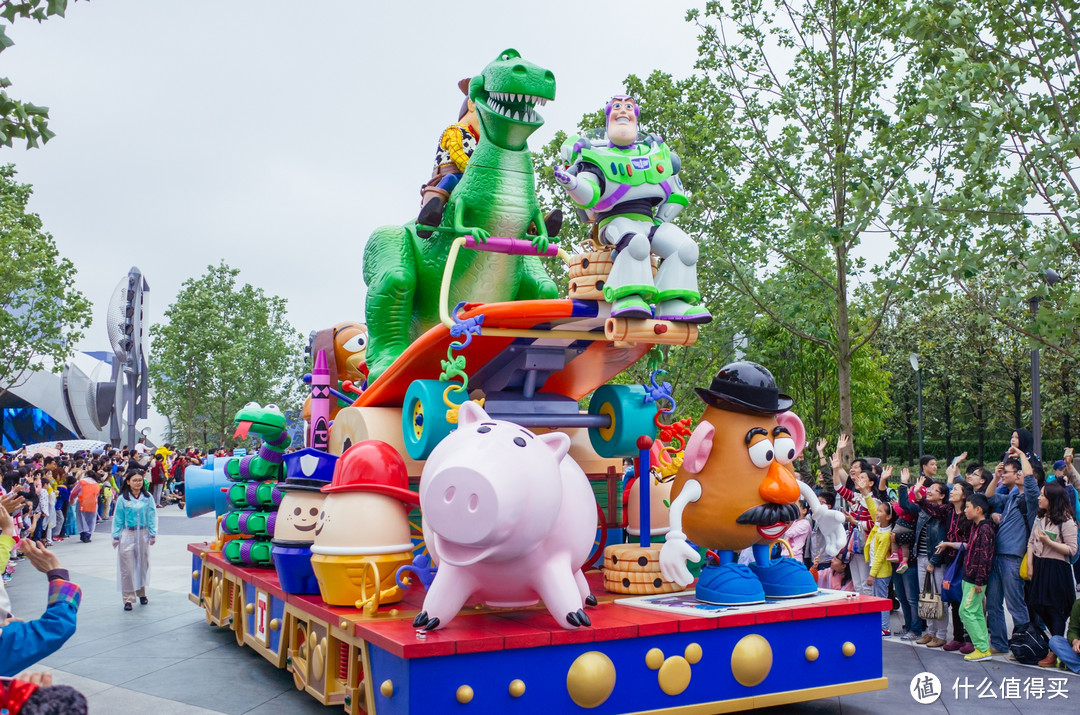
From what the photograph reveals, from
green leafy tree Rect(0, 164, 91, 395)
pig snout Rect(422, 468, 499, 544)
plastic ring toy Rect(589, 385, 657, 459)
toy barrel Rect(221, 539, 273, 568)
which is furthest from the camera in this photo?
green leafy tree Rect(0, 164, 91, 395)

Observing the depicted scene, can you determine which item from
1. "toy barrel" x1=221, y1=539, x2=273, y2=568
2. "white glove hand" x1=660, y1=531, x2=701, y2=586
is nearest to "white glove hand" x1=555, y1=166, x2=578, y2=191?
"white glove hand" x1=660, y1=531, x2=701, y2=586

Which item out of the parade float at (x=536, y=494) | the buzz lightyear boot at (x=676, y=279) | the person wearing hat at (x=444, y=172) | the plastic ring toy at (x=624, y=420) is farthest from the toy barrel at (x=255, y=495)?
the buzz lightyear boot at (x=676, y=279)

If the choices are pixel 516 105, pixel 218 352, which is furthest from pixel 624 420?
pixel 218 352

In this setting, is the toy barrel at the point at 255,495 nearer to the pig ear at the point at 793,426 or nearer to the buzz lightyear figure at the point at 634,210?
the buzz lightyear figure at the point at 634,210

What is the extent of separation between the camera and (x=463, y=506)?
15.6 ft

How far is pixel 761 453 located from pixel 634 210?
69.4 inches

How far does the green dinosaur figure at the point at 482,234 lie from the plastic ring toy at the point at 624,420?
1199 millimetres

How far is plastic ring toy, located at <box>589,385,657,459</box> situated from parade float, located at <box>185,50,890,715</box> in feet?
0.06

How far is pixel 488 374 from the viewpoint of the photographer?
22.5ft

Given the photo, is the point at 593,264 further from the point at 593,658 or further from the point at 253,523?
the point at 253,523

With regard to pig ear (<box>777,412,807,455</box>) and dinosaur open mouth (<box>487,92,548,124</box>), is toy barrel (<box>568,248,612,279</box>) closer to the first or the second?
dinosaur open mouth (<box>487,92,548,124</box>)

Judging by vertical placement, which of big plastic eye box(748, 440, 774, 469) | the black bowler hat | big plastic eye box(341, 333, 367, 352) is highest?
big plastic eye box(341, 333, 367, 352)

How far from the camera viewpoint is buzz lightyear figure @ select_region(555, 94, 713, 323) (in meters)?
5.79

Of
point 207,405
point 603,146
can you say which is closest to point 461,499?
point 603,146
